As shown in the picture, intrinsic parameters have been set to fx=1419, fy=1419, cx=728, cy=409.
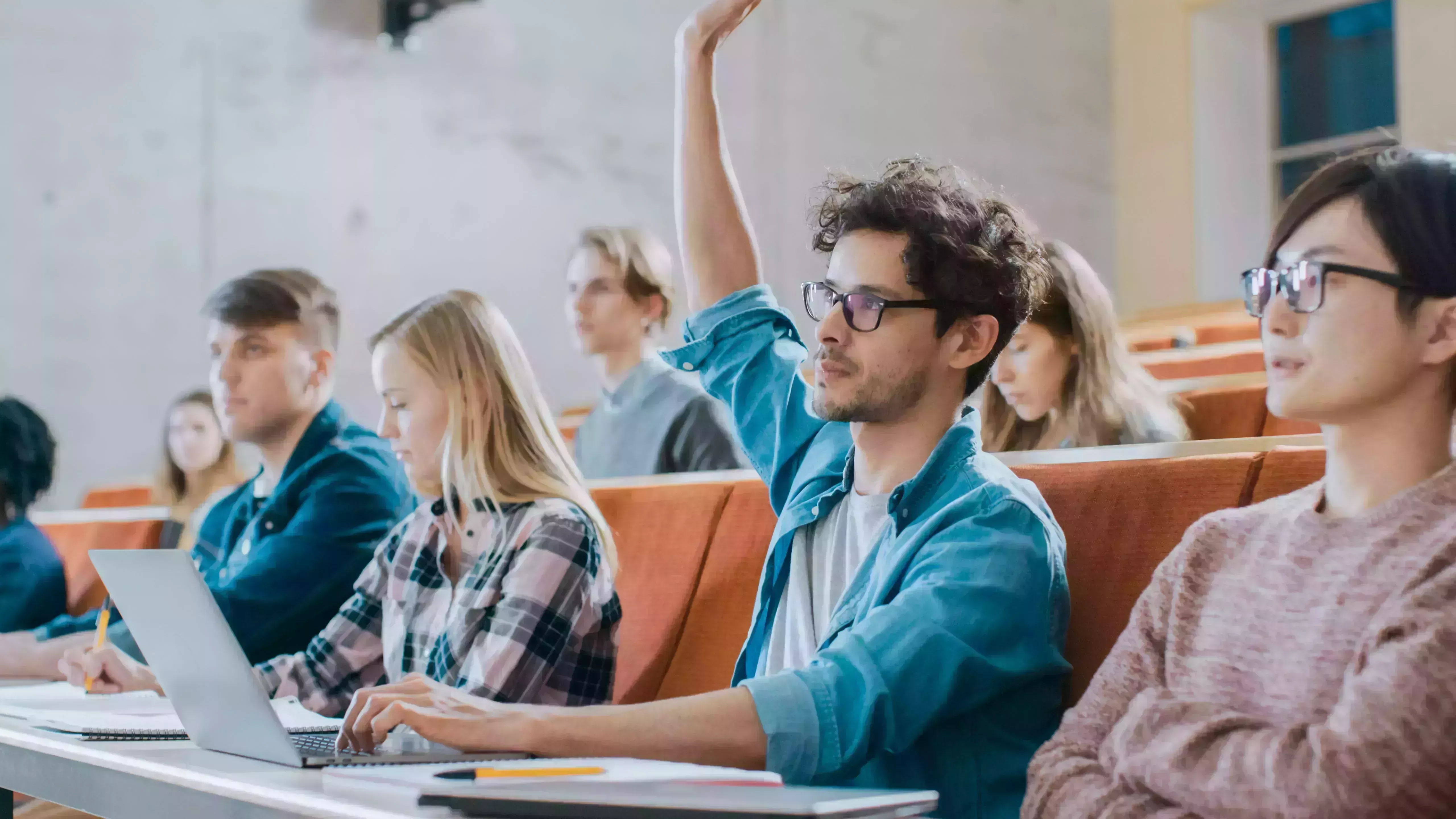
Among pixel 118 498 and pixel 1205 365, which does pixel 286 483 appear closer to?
pixel 1205 365

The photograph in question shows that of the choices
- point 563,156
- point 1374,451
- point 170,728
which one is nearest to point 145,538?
point 170,728

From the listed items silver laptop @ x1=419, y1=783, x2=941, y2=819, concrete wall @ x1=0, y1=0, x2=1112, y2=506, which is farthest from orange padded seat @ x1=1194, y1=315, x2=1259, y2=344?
silver laptop @ x1=419, y1=783, x2=941, y2=819

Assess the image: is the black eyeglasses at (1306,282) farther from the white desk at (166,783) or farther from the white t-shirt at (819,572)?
the white desk at (166,783)

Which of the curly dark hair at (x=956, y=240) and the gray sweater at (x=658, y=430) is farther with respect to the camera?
the gray sweater at (x=658, y=430)

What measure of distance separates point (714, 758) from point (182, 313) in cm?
476

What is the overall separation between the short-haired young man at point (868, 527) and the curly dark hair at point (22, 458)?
202 cm

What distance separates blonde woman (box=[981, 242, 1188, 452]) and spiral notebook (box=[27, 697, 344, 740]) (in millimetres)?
1391

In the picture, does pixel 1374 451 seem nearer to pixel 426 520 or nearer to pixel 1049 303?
pixel 426 520

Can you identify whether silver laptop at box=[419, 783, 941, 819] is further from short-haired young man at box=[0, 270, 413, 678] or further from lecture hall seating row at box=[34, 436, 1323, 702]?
short-haired young man at box=[0, 270, 413, 678]

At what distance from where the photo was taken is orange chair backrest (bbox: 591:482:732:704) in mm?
1824

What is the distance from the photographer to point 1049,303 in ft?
8.24

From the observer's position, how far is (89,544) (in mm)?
3191

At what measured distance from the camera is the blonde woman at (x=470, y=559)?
1589 millimetres

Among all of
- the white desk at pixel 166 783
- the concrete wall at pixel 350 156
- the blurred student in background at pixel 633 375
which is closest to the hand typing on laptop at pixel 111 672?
the white desk at pixel 166 783
